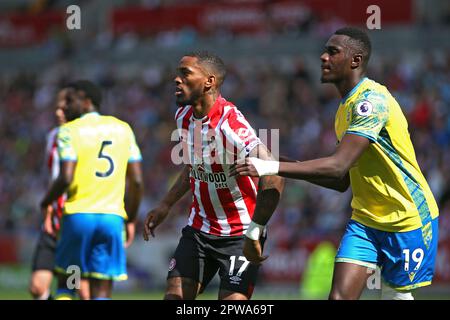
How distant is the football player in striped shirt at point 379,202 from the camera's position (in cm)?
672

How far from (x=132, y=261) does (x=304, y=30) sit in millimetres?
7692

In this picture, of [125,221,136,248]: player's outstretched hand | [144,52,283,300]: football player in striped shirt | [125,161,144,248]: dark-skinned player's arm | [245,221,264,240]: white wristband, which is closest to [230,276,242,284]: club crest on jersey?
[144,52,283,300]: football player in striped shirt

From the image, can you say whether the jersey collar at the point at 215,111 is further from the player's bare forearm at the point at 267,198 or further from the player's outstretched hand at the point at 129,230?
the player's outstretched hand at the point at 129,230

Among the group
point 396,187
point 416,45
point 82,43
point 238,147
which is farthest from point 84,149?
point 82,43

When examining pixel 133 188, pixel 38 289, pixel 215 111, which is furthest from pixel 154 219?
pixel 38 289

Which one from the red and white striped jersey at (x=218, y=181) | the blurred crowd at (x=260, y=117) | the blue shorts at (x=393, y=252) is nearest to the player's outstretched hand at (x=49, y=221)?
the red and white striped jersey at (x=218, y=181)

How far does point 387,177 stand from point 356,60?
2.93 feet

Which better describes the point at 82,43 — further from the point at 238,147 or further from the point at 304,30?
the point at 238,147

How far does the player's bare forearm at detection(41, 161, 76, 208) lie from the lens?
8758 millimetres

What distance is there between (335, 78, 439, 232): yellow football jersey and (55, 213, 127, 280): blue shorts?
120 inches

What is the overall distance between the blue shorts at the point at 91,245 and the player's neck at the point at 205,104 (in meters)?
2.15

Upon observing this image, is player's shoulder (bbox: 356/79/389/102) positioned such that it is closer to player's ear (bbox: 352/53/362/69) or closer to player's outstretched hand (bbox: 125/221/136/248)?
player's ear (bbox: 352/53/362/69)

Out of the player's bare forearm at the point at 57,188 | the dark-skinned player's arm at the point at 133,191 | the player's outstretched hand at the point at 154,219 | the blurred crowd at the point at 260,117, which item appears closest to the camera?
the player's outstretched hand at the point at 154,219

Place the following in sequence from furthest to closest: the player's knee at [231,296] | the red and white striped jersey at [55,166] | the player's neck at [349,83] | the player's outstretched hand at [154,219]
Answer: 1. the red and white striped jersey at [55,166]
2. the player's outstretched hand at [154,219]
3. the player's knee at [231,296]
4. the player's neck at [349,83]
